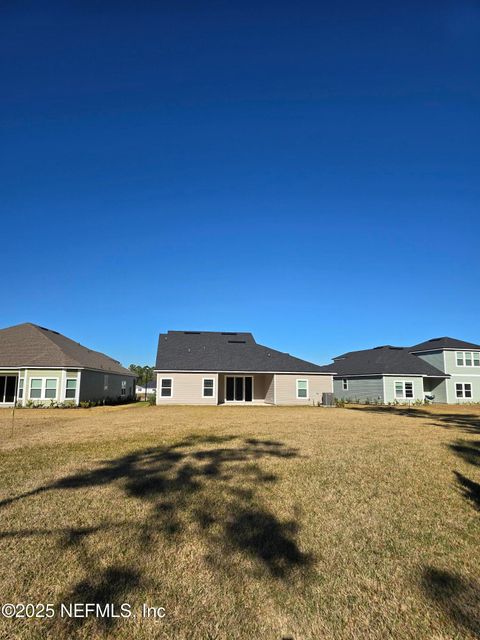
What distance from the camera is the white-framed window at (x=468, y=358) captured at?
37.1 meters

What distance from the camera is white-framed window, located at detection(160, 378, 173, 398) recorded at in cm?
2747

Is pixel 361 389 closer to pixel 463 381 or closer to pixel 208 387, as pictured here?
pixel 463 381

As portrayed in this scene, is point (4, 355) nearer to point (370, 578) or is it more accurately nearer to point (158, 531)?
point (158, 531)

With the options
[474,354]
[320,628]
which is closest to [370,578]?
[320,628]

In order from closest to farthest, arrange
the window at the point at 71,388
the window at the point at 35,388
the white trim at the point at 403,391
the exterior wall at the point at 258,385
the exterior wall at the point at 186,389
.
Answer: the window at the point at 35,388 → the window at the point at 71,388 → the exterior wall at the point at 186,389 → the exterior wall at the point at 258,385 → the white trim at the point at 403,391

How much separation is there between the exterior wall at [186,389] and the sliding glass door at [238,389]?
2.83 m

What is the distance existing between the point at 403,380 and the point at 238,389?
15.6 meters

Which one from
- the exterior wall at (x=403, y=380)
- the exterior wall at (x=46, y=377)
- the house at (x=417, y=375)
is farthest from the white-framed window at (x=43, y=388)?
the exterior wall at (x=403, y=380)

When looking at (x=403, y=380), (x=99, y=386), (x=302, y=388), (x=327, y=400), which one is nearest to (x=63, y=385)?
(x=99, y=386)

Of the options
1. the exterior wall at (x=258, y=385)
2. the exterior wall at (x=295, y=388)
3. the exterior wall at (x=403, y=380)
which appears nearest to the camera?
the exterior wall at (x=295, y=388)

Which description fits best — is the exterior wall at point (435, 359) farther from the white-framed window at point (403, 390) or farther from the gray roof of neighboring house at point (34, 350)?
the gray roof of neighboring house at point (34, 350)

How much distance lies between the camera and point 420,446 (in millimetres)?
9414

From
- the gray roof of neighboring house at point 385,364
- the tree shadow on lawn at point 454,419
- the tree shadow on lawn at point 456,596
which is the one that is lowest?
the tree shadow on lawn at point 456,596

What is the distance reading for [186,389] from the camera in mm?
27641
